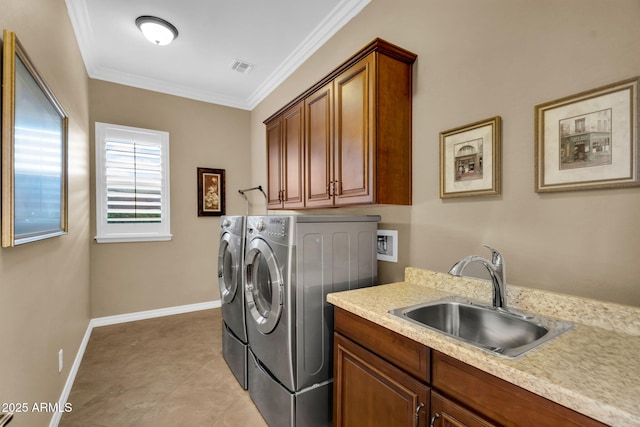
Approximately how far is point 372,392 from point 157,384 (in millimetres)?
1849

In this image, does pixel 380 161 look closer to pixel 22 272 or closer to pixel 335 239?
pixel 335 239

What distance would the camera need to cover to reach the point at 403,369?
1.06 m

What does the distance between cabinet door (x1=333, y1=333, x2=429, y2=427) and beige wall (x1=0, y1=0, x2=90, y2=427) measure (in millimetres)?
1294

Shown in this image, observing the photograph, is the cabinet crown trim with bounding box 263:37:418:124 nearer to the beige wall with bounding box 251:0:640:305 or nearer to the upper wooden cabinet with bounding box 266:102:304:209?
the beige wall with bounding box 251:0:640:305

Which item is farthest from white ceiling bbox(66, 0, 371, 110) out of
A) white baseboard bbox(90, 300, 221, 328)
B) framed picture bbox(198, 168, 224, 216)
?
white baseboard bbox(90, 300, 221, 328)

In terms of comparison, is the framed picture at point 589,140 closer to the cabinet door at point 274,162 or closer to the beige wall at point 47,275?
the cabinet door at point 274,162

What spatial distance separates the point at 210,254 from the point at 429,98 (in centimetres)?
329

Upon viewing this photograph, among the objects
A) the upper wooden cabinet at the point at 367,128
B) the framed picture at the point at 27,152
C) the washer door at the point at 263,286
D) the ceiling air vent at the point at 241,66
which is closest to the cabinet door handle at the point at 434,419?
the washer door at the point at 263,286

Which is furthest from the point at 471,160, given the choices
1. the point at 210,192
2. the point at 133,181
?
the point at 133,181

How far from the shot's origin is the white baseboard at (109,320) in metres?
1.95

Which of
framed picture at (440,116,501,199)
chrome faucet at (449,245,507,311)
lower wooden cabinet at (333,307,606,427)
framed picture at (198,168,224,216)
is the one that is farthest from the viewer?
framed picture at (198,168,224,216)

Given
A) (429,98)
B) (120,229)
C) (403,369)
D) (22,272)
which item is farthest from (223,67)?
(403,369)

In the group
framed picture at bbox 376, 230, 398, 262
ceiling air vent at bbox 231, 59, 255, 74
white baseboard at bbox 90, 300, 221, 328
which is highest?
ceiling air vent at bbox 231, 59, 255, 74

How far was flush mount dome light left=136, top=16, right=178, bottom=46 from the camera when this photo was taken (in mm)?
2453
